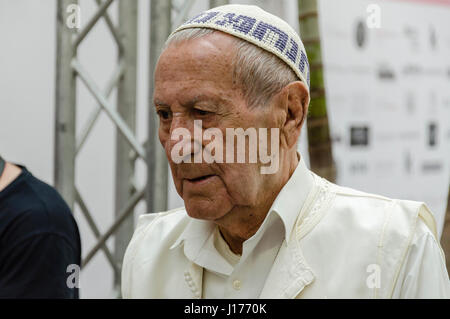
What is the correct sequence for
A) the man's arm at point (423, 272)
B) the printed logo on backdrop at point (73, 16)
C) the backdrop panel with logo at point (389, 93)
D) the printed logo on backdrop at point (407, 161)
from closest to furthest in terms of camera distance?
the man's arm at point (423, 272) < the printed logo on backdrop at point (73, 16) < the backdrop panel with logo at point (389, 93) < the printed logo on backdrop at point (407, 161)

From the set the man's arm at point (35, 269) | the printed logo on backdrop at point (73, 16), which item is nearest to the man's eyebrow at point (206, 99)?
the man's arm at point (35, 269)

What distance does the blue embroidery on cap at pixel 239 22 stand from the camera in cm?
116

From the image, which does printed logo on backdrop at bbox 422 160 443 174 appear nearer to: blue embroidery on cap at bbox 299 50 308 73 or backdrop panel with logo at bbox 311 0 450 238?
backdrop panel with logo at bbox 311 0 450 238

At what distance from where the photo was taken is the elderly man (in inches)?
44.1

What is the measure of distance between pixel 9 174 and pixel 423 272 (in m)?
1.12

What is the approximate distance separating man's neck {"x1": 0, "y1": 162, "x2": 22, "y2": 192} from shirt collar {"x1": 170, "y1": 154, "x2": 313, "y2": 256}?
2.03 ft

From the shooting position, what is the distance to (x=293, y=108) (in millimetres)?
1215

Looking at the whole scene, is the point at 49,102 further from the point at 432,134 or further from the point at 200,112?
the point at 200,112

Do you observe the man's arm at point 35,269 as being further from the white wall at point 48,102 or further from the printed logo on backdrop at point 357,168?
the printed logo on backdrop at point 357,168

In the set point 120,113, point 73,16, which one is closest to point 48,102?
point 120,113

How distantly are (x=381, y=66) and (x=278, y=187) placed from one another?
1.86 meters

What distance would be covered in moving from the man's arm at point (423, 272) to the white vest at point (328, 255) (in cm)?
1
